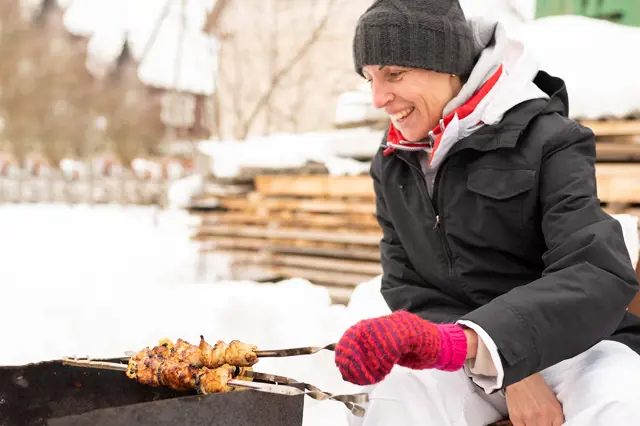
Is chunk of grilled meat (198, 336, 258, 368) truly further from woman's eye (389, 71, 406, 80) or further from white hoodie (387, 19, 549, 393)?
woman's eye (389, 71, 406, 80)

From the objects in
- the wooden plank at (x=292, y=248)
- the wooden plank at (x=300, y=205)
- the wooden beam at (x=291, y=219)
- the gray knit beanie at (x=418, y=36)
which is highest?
the gray knit beanie at (x=418, y=36)

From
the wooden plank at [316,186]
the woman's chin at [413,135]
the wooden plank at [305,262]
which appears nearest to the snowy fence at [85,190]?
the wooden plank at [305,262]

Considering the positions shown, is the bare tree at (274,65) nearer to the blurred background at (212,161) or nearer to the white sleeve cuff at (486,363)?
the blurred background at (212,161)

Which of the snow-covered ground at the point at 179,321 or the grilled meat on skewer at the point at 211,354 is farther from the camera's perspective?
the snow-covered ground at the point at 179,321

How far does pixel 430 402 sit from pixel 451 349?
0.48 metres

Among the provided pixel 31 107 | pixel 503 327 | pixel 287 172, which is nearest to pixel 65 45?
pixel 31 107

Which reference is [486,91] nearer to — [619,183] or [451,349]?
[451,349]

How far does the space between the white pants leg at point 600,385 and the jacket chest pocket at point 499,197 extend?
0.39m

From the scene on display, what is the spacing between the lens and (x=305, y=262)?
17.9 ft

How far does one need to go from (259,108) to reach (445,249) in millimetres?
6187

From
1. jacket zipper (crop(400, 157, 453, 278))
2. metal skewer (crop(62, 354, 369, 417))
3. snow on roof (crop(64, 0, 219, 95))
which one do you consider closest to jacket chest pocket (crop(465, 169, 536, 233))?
jacket zipper (crop(400, 157, 453, 278))

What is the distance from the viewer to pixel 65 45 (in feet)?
27.7

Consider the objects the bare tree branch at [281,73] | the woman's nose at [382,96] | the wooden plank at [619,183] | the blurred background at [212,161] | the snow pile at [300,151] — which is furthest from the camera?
the bare tree branch at [281,73]

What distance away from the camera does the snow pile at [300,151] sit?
481cm
